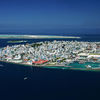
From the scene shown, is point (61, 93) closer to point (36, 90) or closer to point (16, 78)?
point (36, 90)

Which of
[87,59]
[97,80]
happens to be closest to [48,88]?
[97,80]

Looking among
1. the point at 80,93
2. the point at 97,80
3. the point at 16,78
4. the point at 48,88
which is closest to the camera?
the point at 80,93

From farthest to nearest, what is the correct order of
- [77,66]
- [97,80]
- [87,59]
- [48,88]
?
1. [87,59]
2. [77,66]
3. [97,80]
4. [48,88]

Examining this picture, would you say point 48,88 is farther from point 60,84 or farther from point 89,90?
point 89,90

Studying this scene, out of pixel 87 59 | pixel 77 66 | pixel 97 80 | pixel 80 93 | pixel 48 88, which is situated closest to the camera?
pixel 80 93

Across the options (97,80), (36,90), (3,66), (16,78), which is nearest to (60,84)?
(36,90)

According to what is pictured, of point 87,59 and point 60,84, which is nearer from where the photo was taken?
point 60,84
